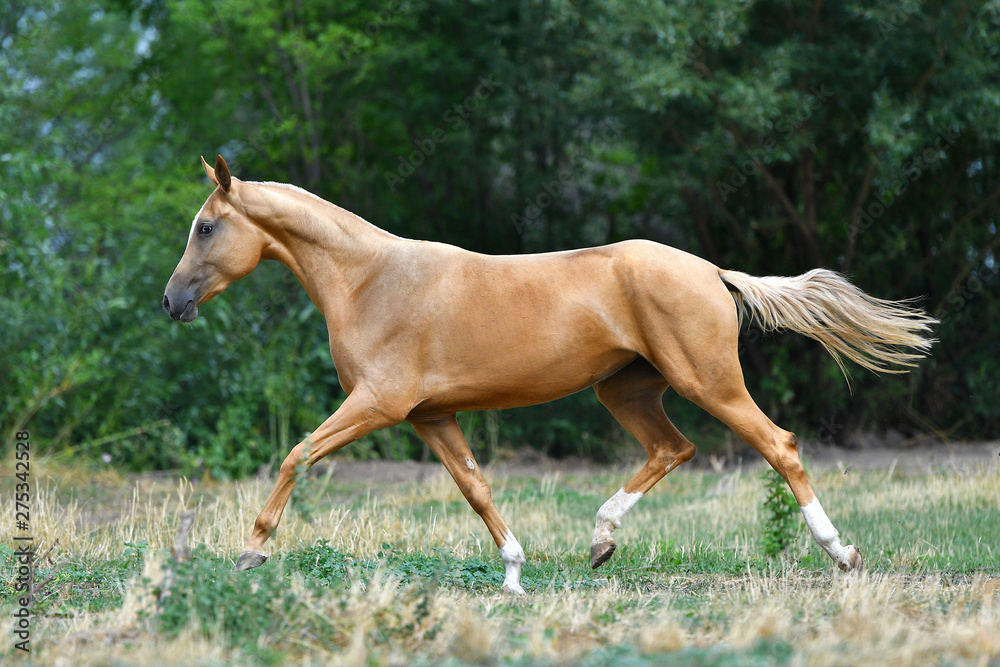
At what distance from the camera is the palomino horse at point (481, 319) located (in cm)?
522

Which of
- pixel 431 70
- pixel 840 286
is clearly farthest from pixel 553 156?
pixel 840 286

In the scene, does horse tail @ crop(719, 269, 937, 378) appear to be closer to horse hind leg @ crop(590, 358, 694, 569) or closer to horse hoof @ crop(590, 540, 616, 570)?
horse hind leg @ crop(590, 358, 694, 569)

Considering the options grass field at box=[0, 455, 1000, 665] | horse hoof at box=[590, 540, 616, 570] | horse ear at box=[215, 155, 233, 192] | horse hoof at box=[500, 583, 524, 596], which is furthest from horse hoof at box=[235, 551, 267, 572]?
horse ear at box=[215, 155, 233, 192]

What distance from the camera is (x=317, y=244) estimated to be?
17.9 ft

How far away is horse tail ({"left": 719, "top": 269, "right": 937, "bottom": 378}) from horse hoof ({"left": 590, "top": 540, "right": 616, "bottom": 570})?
5.15ft

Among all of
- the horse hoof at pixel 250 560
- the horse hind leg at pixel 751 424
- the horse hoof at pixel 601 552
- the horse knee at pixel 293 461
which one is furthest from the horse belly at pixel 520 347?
the horse hoof at pixel 250 560

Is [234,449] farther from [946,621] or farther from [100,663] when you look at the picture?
[946,621]

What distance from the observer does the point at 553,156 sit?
15.9 m

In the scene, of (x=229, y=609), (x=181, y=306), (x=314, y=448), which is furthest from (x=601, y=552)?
(x=181, y=306)

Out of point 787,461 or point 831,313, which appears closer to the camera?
point 787,461

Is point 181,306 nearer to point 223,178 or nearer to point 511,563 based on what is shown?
point 223,178

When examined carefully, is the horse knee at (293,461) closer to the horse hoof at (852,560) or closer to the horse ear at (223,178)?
the horse ear at (223,178)

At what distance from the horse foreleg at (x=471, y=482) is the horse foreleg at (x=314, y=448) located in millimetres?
459

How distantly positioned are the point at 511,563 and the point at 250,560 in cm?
142
